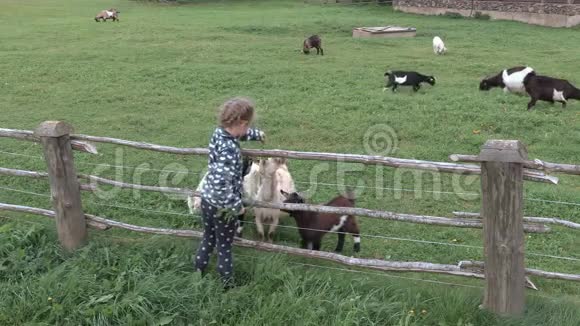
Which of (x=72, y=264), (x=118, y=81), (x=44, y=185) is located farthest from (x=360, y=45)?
(x=72, y=264)

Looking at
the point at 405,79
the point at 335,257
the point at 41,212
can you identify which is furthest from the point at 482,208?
the point at 405,79

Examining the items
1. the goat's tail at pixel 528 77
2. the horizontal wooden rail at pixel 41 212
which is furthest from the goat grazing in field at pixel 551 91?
the horizontal wooden rail at pixel 41 212

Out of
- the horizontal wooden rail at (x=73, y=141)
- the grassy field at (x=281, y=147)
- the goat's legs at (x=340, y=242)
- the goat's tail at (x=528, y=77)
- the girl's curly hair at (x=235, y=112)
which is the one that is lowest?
the goat's legs at (x=340, y=242)

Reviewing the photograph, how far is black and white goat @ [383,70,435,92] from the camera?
1181cm

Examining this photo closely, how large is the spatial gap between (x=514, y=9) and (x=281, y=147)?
21.4 metres

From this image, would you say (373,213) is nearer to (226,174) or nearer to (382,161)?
(382,161)

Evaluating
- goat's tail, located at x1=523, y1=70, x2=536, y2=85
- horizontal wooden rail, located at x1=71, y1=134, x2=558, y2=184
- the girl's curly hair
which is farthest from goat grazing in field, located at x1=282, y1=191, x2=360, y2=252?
goat's tail, located at x1=523, y1=70, x2=536, y2=85

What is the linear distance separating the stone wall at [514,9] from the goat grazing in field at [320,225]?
22.3 metres

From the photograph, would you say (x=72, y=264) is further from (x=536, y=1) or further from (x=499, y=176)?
(x=536, y=1)

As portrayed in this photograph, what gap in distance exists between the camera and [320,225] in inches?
217

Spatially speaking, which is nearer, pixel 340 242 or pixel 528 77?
pixel 340 242

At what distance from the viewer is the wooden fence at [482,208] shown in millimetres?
3861

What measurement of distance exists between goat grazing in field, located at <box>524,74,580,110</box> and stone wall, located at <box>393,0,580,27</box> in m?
15.7

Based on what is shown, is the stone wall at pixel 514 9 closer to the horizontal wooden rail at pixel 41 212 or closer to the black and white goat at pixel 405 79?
the black and white goat at pixel 405 79
